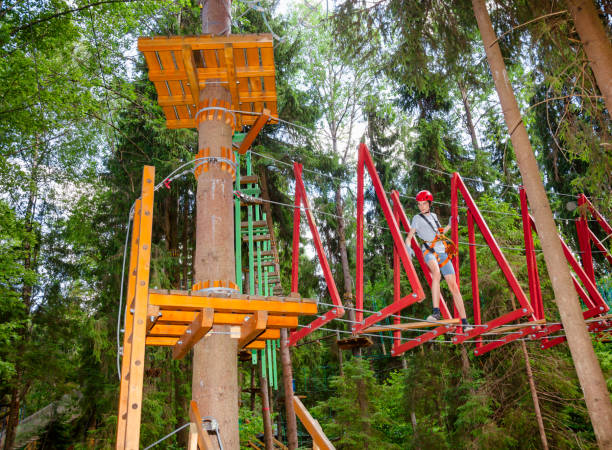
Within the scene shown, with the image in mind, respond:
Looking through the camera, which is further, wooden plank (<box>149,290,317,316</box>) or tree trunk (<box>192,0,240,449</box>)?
tree trunk (<box>192,0,240,449</box>)

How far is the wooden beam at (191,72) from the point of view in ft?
16.4

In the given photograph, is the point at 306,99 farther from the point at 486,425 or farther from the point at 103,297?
the point at 486,425

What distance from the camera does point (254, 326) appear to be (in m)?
4.09

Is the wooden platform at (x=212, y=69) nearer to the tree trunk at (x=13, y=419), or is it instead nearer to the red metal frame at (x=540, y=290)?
the red metal frame at (x=540, y=290)

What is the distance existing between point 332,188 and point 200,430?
1228 cm

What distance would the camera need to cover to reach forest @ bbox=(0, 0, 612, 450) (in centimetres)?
742

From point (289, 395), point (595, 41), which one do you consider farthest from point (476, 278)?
point (289, 395)

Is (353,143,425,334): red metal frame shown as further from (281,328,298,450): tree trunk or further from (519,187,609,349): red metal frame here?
(281,328,298,450): tree trunk

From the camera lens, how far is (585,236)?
7648 millimetres

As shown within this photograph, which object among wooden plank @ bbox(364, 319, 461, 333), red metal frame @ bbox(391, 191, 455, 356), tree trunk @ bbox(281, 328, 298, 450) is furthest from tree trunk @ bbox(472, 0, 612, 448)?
tree trunk @ bbox(281, 328, 298, 450)

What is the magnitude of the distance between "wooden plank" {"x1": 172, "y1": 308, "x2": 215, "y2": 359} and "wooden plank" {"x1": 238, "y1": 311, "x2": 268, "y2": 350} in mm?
393

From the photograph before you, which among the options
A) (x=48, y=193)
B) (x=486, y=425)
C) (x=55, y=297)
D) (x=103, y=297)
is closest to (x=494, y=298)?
(x=486, y=425)

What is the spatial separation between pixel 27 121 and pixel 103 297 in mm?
4740

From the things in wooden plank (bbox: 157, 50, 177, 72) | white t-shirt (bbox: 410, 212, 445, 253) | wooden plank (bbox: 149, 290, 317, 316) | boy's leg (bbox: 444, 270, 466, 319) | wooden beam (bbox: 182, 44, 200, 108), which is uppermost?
wooden plank (bbox: 157, 50, 177, 72)
